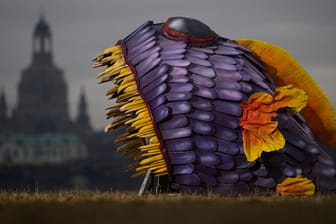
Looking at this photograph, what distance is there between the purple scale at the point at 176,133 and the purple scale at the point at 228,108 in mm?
1039

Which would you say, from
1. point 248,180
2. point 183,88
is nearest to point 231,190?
point 248,180

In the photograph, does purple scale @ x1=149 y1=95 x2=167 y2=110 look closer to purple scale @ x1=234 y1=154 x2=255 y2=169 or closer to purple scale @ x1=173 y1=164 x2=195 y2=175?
purple scale @ x1=173 y1=164 x2=195 y2=175

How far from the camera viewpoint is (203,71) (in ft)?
84.1

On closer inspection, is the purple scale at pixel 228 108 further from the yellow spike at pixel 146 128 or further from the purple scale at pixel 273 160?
the yellow spike at pixel 146 128

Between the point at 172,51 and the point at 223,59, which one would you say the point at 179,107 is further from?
the point at 223,59

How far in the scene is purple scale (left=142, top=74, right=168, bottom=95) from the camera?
25156 millimetres

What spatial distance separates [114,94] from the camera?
26.3m

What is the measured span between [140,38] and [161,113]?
3502 millimetres

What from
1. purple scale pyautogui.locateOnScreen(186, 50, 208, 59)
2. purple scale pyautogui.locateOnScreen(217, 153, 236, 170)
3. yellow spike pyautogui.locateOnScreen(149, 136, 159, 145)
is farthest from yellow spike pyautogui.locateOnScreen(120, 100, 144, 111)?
purple scale pyautogui.locateOnScreen(217, 153, 236, 170)

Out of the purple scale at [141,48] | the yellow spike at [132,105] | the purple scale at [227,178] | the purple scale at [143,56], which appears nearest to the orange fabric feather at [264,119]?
the purple scale at [227,178]

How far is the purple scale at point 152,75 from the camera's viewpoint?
83.3ft

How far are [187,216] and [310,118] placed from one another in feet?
41.3

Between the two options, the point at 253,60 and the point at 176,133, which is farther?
the point at 253,60

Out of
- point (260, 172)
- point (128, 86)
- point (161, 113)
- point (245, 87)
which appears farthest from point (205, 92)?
point (260, 172)
